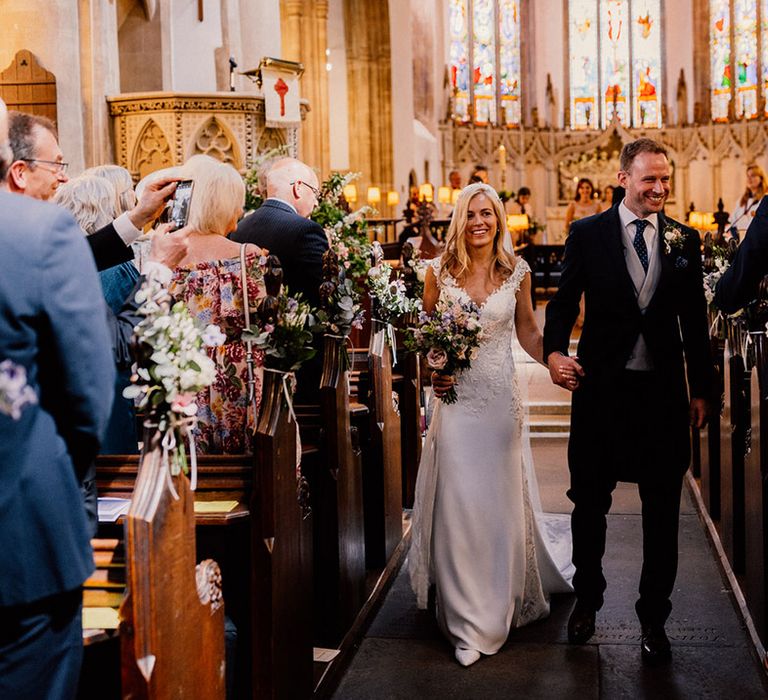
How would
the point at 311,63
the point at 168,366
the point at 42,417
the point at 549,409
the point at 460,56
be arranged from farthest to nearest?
the point at 460,56 < the point at 311,63 < the point at 549,409 < the point at 168,366 < the point at 42,417

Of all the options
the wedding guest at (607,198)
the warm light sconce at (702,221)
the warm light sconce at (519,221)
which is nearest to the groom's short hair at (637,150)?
the warm light sconce at (519,221)

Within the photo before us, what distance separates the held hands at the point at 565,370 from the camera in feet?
12.5

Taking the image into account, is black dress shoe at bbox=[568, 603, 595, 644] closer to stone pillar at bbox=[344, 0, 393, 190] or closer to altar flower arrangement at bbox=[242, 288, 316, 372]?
altar flower arrangement at bbox=[242, 288, 316, 372]

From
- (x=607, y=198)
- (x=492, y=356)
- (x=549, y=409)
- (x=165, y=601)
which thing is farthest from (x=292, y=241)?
(x=607, y=198)

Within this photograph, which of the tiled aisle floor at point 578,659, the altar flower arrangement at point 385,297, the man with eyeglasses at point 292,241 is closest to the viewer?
the tiled aisle floor at point 578,659

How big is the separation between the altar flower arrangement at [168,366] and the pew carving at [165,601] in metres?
0.05

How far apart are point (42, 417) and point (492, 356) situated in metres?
2.60

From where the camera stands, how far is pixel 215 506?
3014 millimetres

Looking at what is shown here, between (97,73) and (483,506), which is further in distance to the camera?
(97,73)

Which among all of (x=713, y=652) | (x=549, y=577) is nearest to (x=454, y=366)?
(x=549, y=577)

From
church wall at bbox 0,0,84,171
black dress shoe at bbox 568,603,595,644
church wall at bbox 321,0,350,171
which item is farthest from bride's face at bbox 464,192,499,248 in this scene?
church wall at bbox 321,0,350,171

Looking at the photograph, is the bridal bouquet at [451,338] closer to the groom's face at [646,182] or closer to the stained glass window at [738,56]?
the groom's face at [646,182]

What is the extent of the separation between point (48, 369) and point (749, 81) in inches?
920

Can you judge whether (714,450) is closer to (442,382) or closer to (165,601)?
(442,382)
